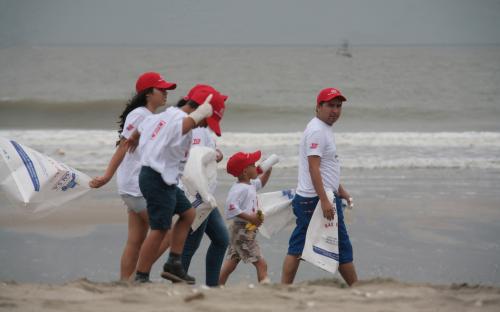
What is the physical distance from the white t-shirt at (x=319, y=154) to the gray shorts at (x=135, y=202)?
1161mm

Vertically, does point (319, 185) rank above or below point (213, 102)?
below

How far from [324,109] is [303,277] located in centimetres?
161

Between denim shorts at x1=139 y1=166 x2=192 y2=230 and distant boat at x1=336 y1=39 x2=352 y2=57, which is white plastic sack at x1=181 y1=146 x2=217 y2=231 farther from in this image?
distant boat at x1=336 y1=39 x2=352 y2=57

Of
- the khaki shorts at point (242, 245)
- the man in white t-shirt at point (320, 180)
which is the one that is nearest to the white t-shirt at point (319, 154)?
the man in white t-shirt at point (320, 180)

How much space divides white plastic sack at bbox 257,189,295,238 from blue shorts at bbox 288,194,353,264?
47 centimetres

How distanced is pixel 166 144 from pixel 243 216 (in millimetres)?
1248

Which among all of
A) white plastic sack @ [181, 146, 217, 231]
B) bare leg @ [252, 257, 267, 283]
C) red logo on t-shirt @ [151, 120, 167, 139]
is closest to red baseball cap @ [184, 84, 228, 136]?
red logo on t-shirt @ [151, 120, 167, 139]

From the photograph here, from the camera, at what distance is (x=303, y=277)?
6023 millimetres

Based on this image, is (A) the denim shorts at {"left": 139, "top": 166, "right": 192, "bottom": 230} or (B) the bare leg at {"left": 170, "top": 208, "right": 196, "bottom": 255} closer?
(A) the denim shorts at {"left": 139, "top": 166, "right": 192, "bottom": 230}

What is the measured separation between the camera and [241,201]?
5.59 meters

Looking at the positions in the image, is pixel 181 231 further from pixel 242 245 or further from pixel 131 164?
pixel 242 245

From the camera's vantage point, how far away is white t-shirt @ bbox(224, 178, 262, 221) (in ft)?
18.3

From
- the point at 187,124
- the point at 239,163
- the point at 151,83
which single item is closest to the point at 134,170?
the point at 151,83

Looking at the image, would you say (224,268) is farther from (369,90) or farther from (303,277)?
(369,90)
